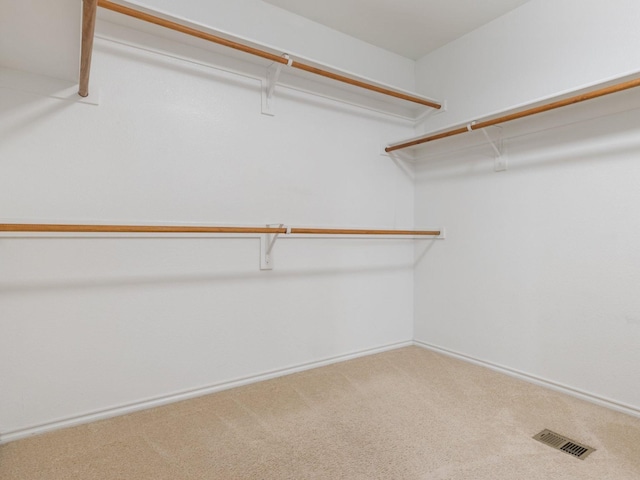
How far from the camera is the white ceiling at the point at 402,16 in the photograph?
2.38 metres

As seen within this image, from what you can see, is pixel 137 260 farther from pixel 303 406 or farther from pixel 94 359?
pixel 303 406

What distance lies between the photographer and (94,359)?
73.3 inches

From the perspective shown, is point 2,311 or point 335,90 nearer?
point 2,311

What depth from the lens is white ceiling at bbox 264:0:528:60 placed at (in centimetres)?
238

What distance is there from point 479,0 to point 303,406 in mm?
2620

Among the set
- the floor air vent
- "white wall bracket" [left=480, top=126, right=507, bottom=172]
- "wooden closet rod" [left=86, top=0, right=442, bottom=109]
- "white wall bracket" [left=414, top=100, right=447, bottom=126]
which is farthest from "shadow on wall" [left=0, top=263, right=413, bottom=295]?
the floor air vent

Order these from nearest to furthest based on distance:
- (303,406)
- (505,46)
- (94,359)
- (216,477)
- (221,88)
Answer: (216,477) < (94,359) < (303,406) < (221,88) < (505,46)

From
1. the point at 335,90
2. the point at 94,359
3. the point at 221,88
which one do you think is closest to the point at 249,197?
the point at 221,88

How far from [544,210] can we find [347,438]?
5.69 feet

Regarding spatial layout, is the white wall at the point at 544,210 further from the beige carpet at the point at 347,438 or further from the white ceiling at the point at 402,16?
the beige carpet at the point at 347,438

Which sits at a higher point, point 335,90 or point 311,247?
point 335,90

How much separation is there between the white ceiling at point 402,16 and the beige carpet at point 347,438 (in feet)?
7.75

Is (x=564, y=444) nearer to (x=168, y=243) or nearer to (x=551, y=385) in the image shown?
(x=551, y=385)

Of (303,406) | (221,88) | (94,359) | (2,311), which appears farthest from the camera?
(221,88)
